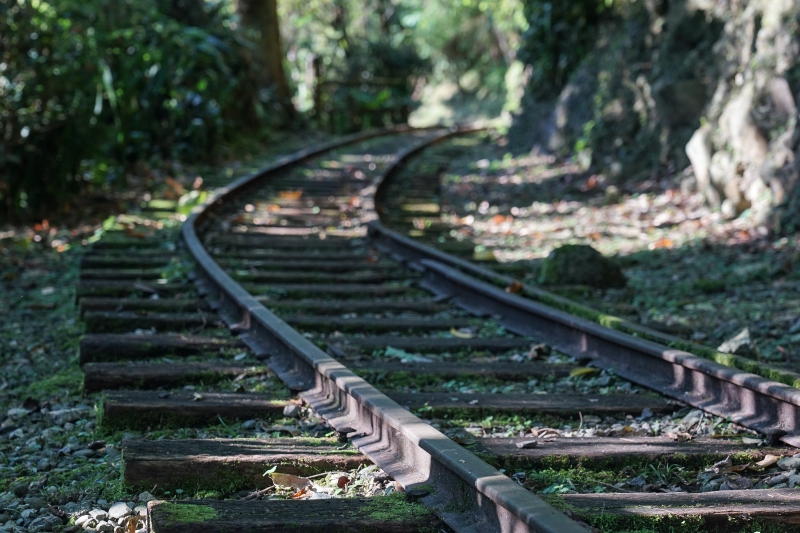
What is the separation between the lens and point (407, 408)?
343 cm

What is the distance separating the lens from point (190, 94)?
41.3 feet

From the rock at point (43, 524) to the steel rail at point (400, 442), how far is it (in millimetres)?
904

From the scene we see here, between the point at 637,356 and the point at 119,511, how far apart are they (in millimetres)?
2278

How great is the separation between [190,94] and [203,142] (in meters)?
0.74

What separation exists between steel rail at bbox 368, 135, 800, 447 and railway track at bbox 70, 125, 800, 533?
0.01 m

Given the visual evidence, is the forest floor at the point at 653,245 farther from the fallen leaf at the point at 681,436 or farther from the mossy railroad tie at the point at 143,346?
the mossy railroad tie at the point at 143,346

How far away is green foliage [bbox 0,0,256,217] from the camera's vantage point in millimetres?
8266

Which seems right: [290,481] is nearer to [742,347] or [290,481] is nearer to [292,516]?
[292,516]

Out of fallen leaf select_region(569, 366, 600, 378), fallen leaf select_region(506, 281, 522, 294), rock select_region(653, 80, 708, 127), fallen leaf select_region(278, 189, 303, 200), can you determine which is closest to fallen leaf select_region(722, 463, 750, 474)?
fallen leaf select_region(569, 366, 600, 378)

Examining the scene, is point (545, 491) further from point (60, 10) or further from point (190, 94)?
point (190, 94)

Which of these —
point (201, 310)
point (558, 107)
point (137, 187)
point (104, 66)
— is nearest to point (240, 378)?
point (201, 310)

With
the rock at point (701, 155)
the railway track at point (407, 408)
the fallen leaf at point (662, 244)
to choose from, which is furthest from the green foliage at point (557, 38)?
the railway track at point (407, 408)

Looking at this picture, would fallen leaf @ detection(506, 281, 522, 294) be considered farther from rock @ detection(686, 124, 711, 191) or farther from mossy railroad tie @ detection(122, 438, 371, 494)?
rock @ detection(686, 124, 711, 191)

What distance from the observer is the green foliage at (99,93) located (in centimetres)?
827
